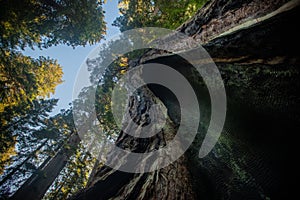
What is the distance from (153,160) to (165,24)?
4861 mm

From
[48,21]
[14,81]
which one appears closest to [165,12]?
[48,21]

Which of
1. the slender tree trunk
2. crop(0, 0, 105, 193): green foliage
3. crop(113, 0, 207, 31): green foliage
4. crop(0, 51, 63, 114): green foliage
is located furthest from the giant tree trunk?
crop(0, 51, 63, 114): green foliage

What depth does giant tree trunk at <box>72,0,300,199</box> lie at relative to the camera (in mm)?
1135

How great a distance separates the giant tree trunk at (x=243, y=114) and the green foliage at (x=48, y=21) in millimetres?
8239

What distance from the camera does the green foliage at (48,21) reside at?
22.5ft

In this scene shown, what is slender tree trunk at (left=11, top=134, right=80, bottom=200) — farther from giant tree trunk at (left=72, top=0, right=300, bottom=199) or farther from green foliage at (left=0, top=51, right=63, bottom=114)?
giant tree trunk at (left=72, top=0, right=300, bottom=199)

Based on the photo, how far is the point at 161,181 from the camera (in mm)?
1930

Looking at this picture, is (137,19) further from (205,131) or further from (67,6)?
(205,131)

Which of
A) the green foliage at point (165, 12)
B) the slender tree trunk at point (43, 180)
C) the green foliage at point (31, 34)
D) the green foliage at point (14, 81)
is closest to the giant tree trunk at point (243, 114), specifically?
the green foliage at point (165, 12)

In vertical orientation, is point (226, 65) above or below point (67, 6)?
below

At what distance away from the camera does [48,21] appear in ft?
29.1

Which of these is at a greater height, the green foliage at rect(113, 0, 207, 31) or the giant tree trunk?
the green foliage at rect(113, 0, 207, 31)

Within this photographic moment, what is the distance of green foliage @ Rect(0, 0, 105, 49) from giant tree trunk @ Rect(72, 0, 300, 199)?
27.0 ft

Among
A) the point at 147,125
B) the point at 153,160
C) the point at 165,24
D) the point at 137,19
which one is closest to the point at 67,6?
the point at 137,19
